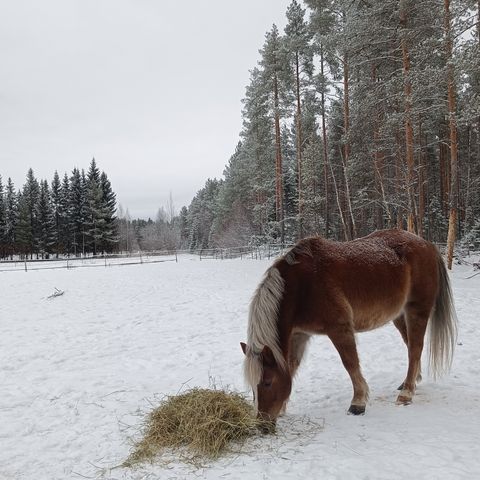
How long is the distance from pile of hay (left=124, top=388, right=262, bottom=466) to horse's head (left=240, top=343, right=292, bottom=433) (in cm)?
13

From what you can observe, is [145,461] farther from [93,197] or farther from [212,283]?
[93,197]

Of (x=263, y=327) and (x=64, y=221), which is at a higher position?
(x=64, y=221)

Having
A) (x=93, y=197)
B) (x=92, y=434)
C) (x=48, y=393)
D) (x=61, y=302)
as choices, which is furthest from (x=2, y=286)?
(x=93, y=197)

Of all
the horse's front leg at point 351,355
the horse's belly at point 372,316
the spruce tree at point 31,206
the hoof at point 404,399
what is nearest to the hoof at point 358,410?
the horse's front leg at point 351,355

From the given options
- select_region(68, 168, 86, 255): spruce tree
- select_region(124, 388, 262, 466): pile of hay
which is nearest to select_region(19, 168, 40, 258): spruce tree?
select_region(68, 168, 86, 255): spruce tree

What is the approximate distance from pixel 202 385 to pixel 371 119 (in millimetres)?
13948

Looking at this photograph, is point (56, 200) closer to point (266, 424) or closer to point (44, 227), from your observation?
point (44, 227)

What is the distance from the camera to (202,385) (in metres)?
5.34

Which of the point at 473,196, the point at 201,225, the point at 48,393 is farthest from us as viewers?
the point at 201,225

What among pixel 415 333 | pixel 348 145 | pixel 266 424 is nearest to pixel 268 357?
pixel 266 424

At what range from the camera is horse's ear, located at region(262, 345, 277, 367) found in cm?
334

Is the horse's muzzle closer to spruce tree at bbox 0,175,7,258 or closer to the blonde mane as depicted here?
the blonde mane

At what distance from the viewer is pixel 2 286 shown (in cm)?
1730

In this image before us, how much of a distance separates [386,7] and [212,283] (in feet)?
40.2
